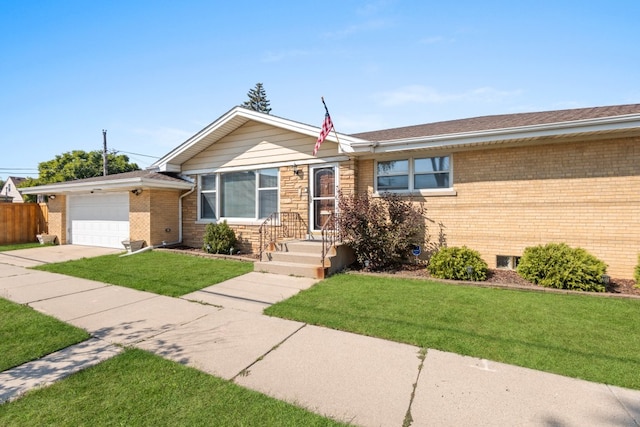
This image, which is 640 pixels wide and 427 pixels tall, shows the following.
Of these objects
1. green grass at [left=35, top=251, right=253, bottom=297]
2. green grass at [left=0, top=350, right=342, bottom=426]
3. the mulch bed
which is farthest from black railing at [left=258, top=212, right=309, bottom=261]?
green grass at [left=0, top=350, right=342, bottom=426]

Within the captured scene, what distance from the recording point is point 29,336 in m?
3.72

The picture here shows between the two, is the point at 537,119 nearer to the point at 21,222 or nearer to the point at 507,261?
the point at 507,261

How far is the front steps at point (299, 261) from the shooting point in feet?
22.6

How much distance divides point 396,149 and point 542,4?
4.76m

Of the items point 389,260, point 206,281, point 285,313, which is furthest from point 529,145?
point 206,281

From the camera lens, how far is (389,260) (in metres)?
7.48

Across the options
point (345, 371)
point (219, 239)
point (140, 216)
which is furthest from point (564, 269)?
point (140, 216)

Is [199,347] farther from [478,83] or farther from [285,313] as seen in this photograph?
[478,83]

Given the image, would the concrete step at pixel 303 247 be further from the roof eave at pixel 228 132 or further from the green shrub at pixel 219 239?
the roof eave at pixel 228 132

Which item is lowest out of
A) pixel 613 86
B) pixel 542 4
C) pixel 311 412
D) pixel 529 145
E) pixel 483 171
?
pixel 311 412

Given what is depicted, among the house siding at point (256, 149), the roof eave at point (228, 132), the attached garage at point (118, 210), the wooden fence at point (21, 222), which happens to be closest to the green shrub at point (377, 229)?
the roof eave at point (228, 132)

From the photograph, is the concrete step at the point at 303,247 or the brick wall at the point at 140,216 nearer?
the concrete step at the point at 303,247

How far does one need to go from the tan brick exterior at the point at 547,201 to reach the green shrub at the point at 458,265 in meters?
1.22

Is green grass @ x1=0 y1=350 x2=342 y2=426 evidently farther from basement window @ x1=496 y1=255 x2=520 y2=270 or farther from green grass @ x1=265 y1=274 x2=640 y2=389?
basement window @ x1=496 y1=255 x2=520 y2=270
